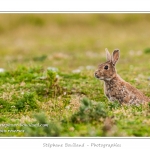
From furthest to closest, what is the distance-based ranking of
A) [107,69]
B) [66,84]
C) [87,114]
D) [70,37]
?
[70,37] < [66,84] < [107,69] < [87,114]

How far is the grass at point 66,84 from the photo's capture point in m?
9.73

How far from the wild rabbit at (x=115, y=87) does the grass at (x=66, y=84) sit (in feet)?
1.43

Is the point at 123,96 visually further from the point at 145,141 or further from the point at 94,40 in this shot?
the point at 94,40

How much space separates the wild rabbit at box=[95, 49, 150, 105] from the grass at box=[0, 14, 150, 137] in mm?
435

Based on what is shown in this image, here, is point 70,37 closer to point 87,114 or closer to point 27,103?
point 27,103

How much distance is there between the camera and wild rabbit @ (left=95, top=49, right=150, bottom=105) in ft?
40.5

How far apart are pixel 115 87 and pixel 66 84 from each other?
2985 mm

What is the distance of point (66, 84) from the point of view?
15.1 meters

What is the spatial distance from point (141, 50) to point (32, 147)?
18.5 meters

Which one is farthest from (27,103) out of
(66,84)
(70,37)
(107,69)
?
(70,37)

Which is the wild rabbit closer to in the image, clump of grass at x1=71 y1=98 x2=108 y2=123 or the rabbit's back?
the rabbit's back

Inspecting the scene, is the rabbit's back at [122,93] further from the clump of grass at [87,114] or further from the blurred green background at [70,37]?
the blurred green background at [70,37]

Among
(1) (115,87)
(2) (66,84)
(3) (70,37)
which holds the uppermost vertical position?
(3) (70,37)

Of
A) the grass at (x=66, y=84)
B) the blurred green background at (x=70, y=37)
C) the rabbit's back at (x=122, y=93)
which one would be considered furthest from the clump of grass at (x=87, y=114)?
the blurred green background at (x=70, y=37)
